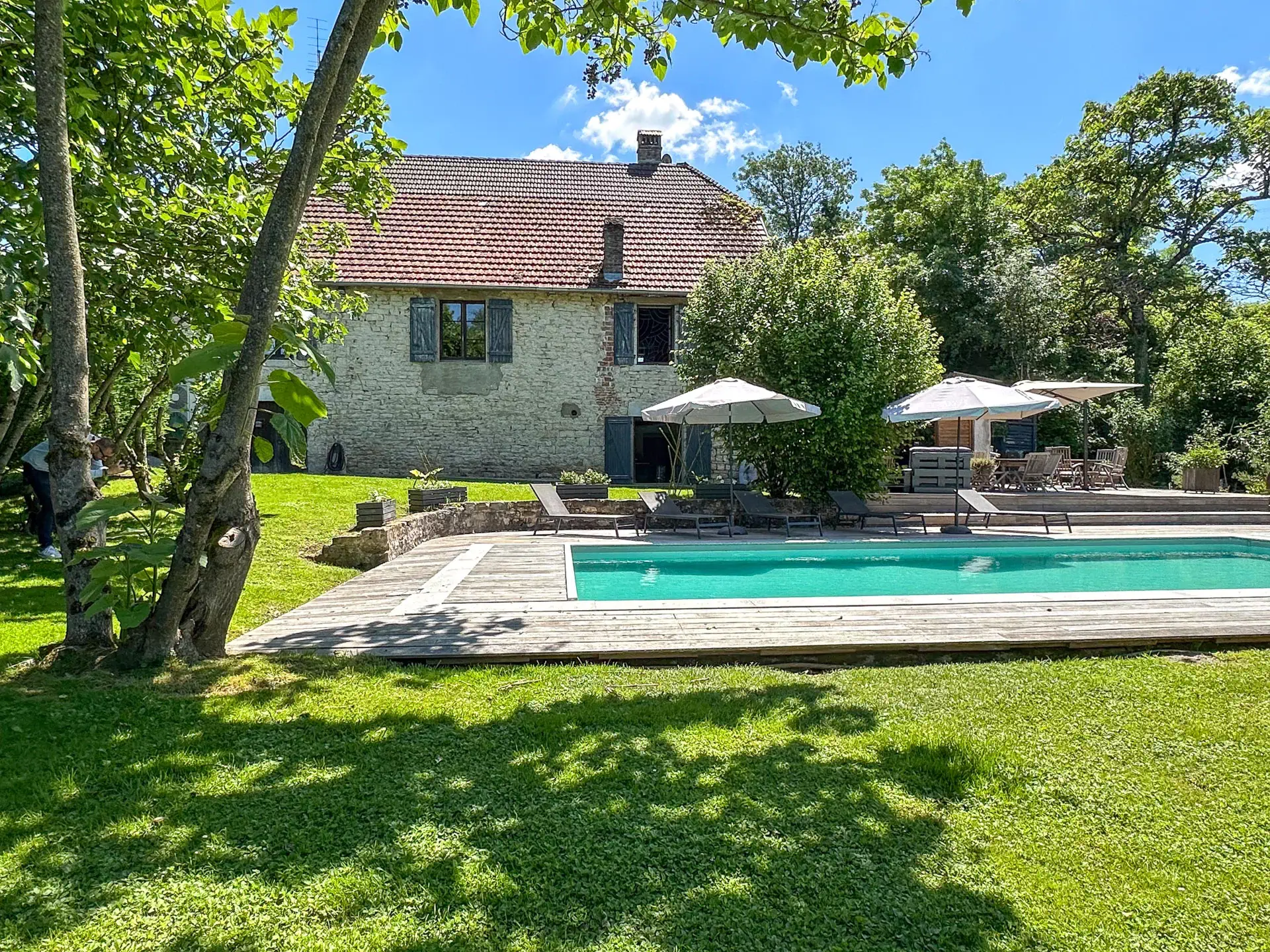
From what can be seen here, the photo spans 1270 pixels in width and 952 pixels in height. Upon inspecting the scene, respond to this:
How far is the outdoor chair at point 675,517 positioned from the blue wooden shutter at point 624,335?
269 inches

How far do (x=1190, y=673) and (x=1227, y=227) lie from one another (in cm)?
2911

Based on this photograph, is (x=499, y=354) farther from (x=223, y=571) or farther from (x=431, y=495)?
(x=223, y=571)

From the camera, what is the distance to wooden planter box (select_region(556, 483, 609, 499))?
1370 cm

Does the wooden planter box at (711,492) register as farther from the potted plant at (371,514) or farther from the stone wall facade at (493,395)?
the stone wall facade at (493,395)

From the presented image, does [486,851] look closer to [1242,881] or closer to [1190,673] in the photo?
[1242,881]

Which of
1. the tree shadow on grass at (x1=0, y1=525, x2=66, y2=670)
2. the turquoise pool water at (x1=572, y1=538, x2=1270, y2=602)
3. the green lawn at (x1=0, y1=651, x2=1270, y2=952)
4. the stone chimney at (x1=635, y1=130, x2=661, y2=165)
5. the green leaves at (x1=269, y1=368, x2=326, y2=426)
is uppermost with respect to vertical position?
the stone chimney at (x1=635, y1=130, x2=661, y2=165)

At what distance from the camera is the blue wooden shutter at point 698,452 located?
18922mm

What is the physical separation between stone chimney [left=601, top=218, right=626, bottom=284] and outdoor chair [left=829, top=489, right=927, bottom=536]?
9.34m

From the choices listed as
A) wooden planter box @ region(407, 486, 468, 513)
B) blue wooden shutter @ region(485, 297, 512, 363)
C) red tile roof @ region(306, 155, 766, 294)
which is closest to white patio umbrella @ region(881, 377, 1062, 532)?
wooden planter box @ region(407, 486, 468, 513)

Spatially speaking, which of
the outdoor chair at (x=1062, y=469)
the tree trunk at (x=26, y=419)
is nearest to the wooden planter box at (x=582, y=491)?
the tree trunk at (x=26, y=419)

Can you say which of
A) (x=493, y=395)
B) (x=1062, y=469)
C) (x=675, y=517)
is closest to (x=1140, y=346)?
(x=1062, y=469)

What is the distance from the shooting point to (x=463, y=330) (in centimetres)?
1933

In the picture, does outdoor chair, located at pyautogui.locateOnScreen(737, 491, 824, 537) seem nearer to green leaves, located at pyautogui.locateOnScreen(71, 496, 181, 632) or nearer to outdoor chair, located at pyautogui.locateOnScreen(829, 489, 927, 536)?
outdoor chair, located at pyautogui.locateOnScreen(829, 489, 927, 536)

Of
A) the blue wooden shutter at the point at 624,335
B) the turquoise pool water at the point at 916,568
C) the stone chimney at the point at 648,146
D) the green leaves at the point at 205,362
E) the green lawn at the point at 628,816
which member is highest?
the stone chimney at the point at 648,146
